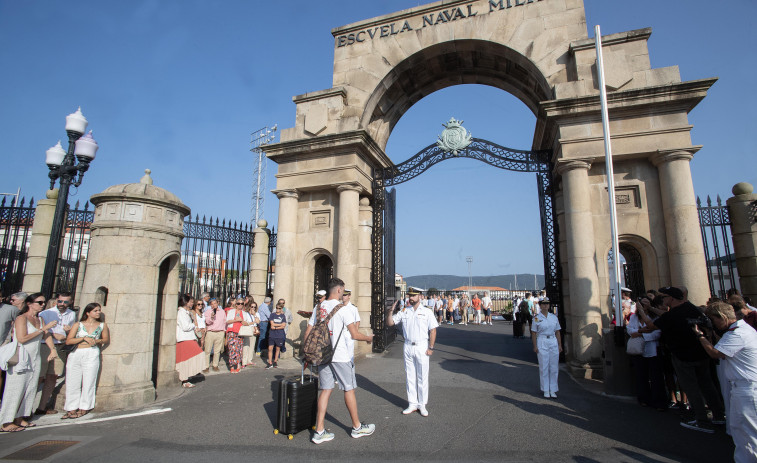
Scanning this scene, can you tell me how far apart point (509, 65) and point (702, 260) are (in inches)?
284

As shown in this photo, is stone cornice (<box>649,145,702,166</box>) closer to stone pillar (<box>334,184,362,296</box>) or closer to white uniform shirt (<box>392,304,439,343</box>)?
white uniform shirt (<box>392,304,439,343</box>)

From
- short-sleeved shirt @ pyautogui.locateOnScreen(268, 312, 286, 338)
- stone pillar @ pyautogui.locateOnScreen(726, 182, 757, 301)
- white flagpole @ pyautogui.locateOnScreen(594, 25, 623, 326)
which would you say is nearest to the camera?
white flagpole @ pyautogui.locateOnScreen(594, 25, 623, 326)

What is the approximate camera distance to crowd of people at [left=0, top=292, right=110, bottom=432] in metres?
5.23

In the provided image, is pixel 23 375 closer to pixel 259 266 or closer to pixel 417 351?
pixel 417 351

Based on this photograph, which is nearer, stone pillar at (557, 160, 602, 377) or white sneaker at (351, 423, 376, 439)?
white sneaker at (351, 423, 376, 439)

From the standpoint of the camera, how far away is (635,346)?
20.4 feet

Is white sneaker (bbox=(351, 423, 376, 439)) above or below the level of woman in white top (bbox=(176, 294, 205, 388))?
below

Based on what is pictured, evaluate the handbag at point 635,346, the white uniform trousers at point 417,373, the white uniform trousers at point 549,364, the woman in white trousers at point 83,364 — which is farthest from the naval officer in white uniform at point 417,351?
the woman in white trousers at point 83,364

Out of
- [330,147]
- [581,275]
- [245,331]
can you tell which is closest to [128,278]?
[245,331]

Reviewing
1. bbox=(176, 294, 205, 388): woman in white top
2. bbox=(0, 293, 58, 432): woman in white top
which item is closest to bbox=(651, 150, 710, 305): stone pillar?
bbox=(176, 294, 205, 388): woman in white top

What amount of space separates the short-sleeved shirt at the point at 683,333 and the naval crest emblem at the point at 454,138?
7.17 m

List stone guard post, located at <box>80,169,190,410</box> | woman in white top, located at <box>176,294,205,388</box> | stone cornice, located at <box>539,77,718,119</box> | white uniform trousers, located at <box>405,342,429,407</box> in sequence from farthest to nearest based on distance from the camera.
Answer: stone cornice, located at <box>539,77,718,119</box> < woman in white top, located at <box>176,294,205,388</box> < stone guard post, located at <box>80,169,190,410</box> < white uniform trousers, located at <box>405,342,429,407</box>

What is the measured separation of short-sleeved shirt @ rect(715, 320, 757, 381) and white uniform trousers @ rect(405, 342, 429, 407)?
3.46m

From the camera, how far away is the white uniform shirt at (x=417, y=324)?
5836mm
